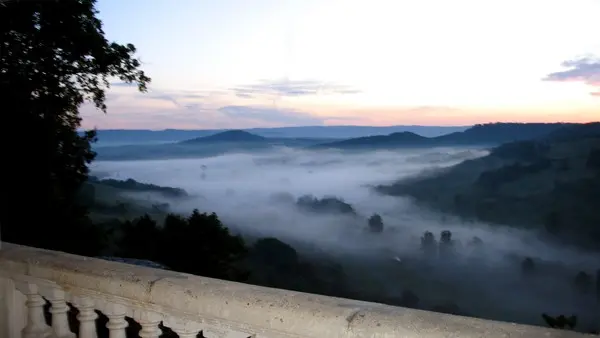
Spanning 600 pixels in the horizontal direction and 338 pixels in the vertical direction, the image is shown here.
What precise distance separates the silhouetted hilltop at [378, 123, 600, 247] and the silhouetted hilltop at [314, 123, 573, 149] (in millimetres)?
53

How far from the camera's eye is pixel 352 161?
4.68 metres

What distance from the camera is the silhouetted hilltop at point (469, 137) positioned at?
4.04m

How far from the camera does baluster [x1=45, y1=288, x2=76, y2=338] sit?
1457mm

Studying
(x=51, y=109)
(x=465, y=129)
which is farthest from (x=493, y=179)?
(x=51, y=109)

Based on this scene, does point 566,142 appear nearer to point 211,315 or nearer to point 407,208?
point 407,208

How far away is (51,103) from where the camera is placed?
477cm

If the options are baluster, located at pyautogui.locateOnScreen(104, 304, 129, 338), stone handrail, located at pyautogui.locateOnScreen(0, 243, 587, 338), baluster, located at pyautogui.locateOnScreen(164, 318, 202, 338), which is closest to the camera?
stone handrail, located at pyautogui.locateOnScreen(0, 243, 587, 338)

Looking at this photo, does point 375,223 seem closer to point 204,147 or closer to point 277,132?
point 277,132

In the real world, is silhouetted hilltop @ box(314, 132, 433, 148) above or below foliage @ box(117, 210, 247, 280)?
above

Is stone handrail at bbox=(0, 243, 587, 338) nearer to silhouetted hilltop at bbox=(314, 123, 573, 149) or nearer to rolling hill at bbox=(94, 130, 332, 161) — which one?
silhouetted hilltop at bbox=(314, 123, 573, 149)

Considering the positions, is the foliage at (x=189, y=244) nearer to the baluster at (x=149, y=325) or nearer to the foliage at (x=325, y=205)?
the foliage at (x=325, y=205)

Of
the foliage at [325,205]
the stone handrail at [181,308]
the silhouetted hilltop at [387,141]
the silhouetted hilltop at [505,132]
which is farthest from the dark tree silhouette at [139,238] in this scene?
the stone handrail at [181,308]

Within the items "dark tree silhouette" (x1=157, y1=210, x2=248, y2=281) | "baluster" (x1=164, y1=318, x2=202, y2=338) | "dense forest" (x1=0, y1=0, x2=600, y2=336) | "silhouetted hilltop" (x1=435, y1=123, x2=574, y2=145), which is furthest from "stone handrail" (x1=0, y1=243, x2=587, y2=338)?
"silhouetted hilltop" (x1=435, y1=123, x2=574, y2=145)

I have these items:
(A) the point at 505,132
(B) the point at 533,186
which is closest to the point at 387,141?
(A) the point at 505,132
